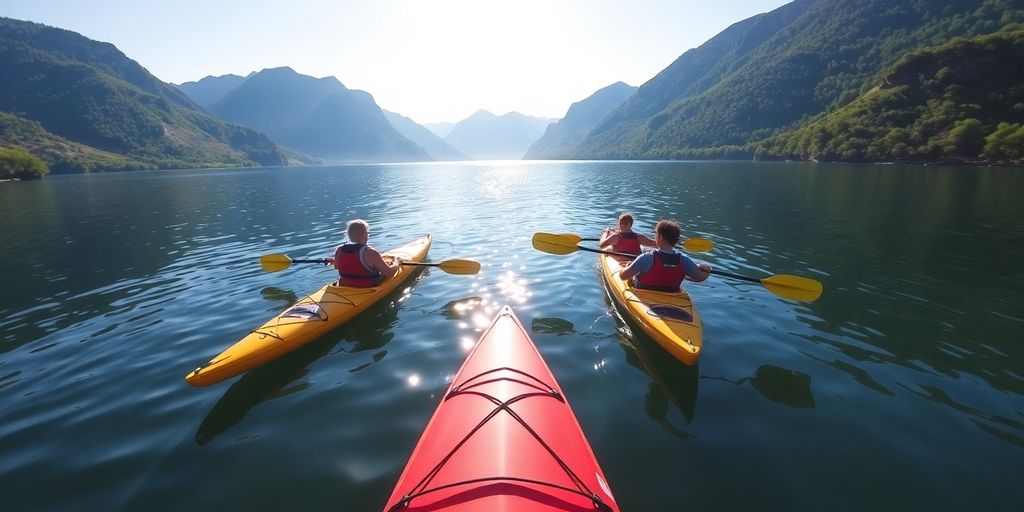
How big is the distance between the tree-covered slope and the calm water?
222ft

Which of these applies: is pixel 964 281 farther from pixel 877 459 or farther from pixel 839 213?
pixel 839 213

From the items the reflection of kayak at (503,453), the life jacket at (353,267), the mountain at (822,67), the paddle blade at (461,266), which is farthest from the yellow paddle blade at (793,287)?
A: the mountain at (822,67)

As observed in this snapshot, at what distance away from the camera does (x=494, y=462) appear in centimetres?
382

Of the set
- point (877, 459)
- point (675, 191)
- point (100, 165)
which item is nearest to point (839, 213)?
point (675, 191)

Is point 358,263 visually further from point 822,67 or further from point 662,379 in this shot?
point 822,67

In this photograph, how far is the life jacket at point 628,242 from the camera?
1156 centimetres

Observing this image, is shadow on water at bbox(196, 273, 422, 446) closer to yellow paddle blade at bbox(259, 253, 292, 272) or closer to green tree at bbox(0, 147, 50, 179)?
yellow paddle blade at bbox(259, 253, 292, 272)

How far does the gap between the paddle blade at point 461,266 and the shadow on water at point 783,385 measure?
6179 mm

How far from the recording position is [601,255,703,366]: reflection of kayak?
6.59 meters

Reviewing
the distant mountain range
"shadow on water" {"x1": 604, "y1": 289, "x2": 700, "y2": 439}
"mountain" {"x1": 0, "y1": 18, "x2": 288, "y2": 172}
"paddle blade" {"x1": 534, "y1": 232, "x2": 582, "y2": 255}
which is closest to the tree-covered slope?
the distant mountain range

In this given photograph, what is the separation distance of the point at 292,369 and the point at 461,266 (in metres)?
4.84

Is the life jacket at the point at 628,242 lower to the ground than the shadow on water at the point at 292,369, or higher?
higher

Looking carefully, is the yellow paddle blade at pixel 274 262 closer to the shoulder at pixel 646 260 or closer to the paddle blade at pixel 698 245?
the shoulder at pixel 646 260

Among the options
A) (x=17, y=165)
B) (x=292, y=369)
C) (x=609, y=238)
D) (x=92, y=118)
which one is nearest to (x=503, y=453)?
(x=292, y=369)
